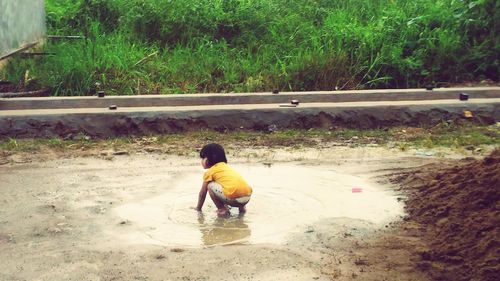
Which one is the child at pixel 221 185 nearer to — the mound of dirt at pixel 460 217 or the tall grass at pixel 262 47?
the mound of dirt at pixel 460 217

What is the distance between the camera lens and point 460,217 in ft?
17.7

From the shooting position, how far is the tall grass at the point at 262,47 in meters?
10.1

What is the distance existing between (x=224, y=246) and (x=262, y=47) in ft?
20.4

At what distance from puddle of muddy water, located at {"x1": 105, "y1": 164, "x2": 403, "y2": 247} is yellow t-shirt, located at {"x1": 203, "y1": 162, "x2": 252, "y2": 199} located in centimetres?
21

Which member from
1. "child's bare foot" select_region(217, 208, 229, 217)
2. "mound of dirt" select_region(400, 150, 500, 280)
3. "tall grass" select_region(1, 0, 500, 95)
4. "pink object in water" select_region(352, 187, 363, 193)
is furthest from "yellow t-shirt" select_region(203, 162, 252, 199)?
"tall grass" select_region(1, 0, 500, 95)

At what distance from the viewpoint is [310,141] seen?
8.37 meters

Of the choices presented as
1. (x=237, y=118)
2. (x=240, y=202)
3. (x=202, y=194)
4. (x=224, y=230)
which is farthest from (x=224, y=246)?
(x=237, y=118)

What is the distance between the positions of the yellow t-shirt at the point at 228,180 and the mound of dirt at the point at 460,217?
1279mm

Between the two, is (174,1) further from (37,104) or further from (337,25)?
(37,104)

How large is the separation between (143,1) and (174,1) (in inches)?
19.0

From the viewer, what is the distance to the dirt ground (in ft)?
15.6

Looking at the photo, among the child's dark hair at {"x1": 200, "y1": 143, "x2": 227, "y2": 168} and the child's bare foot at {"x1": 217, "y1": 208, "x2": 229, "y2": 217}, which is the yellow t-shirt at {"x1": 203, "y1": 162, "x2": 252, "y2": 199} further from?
the child's bare foot at {"x1": 217, "y1": 208, "x2": 229, "y2": 217}

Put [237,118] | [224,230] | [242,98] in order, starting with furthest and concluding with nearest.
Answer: [242,98] < [237,118] < [224,230]

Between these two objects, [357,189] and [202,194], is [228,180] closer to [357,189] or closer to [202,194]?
[202,194]
